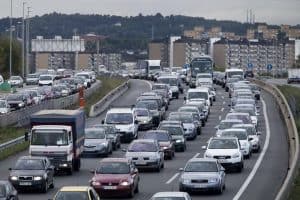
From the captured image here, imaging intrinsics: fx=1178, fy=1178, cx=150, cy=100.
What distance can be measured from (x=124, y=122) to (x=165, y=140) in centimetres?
951

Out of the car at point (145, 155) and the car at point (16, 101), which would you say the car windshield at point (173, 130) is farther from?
the car at point (16, 101)

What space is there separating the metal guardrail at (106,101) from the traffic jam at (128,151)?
12801 millimetres

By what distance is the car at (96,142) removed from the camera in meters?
51.8

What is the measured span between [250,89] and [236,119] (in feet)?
108

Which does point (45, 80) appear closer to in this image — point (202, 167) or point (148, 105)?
point (148, 105)

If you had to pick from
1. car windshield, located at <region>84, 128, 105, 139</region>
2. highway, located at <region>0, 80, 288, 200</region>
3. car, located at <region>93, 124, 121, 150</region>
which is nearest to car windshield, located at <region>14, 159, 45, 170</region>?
highway, located at <region>0, 80, 288, 200</region>

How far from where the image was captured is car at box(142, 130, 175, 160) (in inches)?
2010

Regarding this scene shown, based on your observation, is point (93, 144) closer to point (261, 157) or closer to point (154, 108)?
point (261, 157)

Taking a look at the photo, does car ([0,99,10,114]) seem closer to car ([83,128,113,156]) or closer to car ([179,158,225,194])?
car ([83,128,113,156])

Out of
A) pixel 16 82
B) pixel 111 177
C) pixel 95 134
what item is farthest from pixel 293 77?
pixel 111 177

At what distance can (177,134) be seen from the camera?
55656mm

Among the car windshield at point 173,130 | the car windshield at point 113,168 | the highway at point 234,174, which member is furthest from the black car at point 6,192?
the car windshield at point 173,130

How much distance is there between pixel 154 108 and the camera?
72.4m

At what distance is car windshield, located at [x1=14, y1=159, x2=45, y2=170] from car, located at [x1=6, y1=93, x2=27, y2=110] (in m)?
43.8
